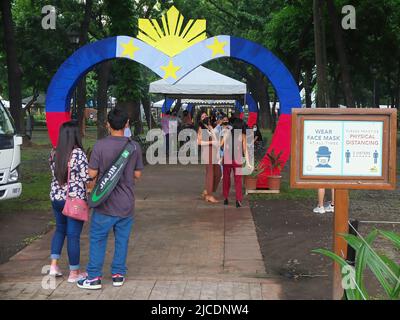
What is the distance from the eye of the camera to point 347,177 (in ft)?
17.5

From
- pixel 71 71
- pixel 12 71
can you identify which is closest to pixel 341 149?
pixel 71 71

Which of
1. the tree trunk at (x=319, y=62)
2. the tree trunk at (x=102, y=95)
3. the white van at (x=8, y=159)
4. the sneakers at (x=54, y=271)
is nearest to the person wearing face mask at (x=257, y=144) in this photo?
the tree trunk at (x=319, y=62)

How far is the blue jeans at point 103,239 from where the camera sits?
19.4ft

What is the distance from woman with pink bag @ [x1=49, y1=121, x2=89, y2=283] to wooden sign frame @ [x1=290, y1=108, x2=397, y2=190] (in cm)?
210

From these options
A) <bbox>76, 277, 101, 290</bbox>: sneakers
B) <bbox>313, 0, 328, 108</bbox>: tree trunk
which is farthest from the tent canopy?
<bbox>76, 277, 101, 290</bbox>: sneakers

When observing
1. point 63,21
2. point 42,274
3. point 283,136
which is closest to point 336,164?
point 42,274

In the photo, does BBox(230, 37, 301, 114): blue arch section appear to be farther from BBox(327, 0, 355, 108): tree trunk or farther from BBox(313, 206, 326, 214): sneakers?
BBox(327, 0, 355, 108): tree trunk

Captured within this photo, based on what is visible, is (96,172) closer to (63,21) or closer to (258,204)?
(258,204)

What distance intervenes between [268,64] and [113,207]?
769 centimetres

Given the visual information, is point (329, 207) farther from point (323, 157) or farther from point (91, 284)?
point (91, 284)

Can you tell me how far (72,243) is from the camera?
6230 mm

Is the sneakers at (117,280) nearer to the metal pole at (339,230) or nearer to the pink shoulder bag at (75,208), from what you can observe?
the pink shoulder bag at (75,208)

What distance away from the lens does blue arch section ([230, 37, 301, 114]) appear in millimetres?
12727

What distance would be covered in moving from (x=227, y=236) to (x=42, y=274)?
9.59 ft
